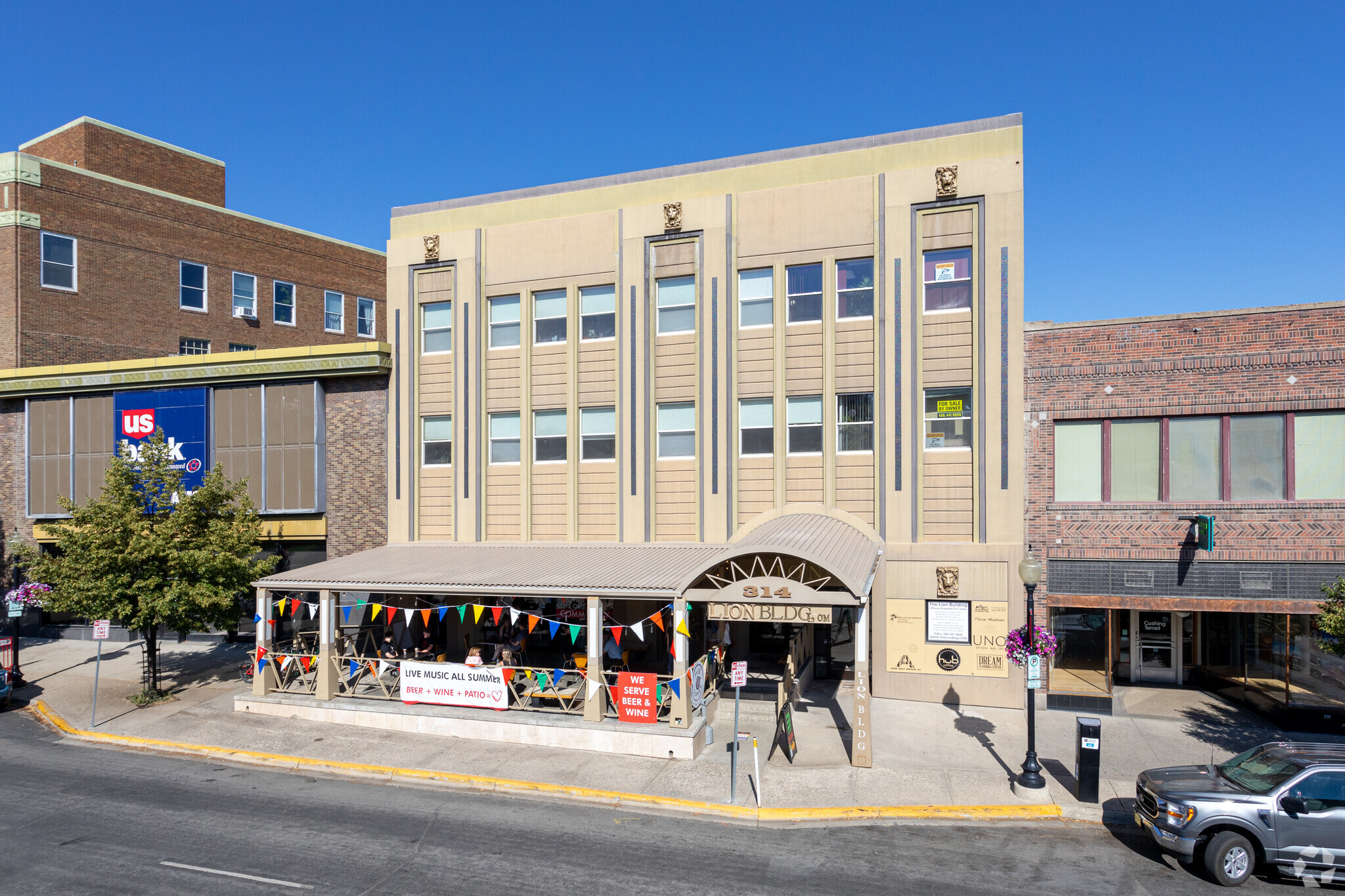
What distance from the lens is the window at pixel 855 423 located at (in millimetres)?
20844

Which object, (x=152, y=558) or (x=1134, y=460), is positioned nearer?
(x=1134, y=460)

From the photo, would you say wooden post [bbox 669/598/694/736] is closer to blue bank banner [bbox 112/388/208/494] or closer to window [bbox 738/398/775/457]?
window [bbox 738/398/775/457]

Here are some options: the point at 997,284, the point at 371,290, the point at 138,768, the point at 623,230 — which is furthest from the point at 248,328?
the point at 997,284

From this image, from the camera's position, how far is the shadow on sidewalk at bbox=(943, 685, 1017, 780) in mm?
16250

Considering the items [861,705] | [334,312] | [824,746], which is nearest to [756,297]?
[861,705]

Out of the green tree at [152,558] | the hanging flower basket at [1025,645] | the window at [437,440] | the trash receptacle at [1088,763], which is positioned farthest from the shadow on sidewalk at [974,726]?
the green tree at [152,558]

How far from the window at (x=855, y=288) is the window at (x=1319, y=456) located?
32.3 feet

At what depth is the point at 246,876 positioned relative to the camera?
11.0 meters

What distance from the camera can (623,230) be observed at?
2288 centimetres

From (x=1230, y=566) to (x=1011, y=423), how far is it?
5.61 metres

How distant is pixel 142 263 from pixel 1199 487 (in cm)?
3742

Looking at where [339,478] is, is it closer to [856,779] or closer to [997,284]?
[856,779]

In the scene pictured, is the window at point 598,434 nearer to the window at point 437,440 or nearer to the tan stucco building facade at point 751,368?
the tan stucco building facade at point 751,368

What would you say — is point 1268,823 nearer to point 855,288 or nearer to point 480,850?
point 480,850
